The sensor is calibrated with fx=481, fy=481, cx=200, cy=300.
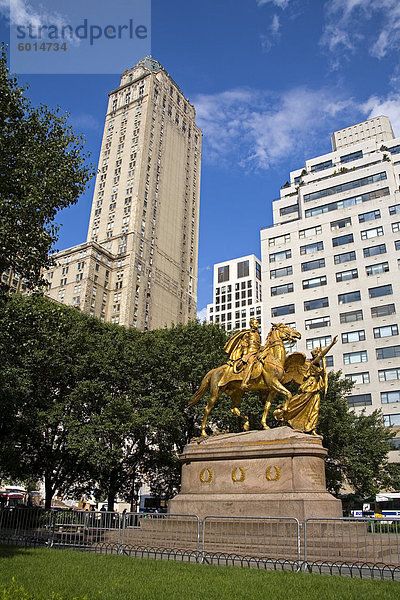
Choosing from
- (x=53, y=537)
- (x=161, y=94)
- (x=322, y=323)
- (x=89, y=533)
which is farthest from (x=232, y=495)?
(x=161, y=94)

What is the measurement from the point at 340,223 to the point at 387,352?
1668 centimetres

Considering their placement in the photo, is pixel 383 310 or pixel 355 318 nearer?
pixel 383 310

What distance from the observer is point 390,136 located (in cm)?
7294

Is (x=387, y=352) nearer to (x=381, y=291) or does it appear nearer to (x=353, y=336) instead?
(x=353, y=336)

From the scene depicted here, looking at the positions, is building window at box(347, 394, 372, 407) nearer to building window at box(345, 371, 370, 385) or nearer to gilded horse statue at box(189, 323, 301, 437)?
building window at box(345, 371, 370, 385)

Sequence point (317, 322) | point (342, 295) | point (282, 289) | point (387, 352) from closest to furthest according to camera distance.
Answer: point (387, 352) → point (342, 295) → point (317, 322) → point (282, 289)

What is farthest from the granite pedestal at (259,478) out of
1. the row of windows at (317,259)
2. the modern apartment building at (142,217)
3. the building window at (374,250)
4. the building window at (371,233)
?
the modern apartment building at (142,217)

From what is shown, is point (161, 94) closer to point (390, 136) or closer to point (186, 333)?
point (390, 136)

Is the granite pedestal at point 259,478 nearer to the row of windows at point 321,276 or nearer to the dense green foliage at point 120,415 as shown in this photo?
the dense green foliage at point 120,415

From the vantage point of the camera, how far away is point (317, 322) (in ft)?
175

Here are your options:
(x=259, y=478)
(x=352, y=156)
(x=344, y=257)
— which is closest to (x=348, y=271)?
(x=344, y=257)

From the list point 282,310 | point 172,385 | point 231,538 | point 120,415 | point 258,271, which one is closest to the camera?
point 231,538

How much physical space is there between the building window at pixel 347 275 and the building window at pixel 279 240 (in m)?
8.85

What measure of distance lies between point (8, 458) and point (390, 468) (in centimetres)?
2405
